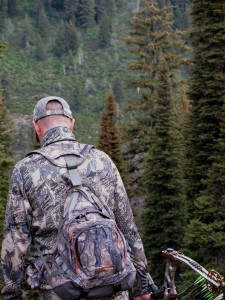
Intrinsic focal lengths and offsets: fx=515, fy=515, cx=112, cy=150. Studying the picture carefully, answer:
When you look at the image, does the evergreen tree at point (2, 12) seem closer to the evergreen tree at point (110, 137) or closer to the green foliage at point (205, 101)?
the evergreen tree at point (110, 137)

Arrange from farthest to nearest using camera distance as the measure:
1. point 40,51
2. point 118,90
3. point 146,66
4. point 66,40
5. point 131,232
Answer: point 66,40 < point 40,51 < point 118,90 < point 146,66 < point 131,232

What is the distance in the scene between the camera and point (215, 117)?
62.3 ft

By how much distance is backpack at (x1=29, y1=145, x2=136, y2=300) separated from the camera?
324 cm

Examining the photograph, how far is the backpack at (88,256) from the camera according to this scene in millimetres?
3240

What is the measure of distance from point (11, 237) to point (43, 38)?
105909mm

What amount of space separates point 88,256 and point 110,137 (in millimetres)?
23266

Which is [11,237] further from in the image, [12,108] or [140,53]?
[12,108]

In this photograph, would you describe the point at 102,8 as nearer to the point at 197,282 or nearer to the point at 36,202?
the point at 197,282

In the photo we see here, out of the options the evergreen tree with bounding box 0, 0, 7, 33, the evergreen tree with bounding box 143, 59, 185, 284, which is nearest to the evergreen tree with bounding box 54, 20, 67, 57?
the evergreen tree with bounding box 0, 0, 7, 33

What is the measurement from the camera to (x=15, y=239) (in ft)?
11.8

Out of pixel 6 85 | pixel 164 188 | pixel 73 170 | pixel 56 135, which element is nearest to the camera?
pixel 73 170

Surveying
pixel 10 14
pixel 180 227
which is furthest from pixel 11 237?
pixel 10 14

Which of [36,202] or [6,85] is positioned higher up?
[36,202]

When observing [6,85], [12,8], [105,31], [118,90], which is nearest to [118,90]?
[118,90]
